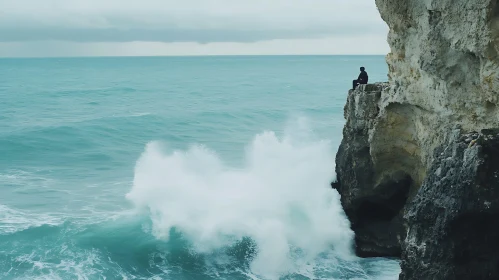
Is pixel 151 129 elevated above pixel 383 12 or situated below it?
below

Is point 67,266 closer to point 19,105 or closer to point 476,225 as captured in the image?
point 476,225

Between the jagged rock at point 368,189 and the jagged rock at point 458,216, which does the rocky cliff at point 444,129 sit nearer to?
the jagged rock at point 458,216

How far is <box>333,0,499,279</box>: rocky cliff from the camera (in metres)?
10.1

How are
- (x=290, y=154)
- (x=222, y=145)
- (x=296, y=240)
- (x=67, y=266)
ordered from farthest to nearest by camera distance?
(x=222, y=145), (x=290, y=154), (x=296, y=240), (x=67, y=266)

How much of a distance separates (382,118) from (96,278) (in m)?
8.26

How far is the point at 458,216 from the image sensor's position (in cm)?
1022

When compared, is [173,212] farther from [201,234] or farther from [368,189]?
[368,189]

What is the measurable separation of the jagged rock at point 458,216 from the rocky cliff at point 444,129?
0.7 inches

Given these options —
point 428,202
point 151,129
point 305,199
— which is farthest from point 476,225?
point 151,129

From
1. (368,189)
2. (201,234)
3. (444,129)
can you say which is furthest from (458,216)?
(201,234)

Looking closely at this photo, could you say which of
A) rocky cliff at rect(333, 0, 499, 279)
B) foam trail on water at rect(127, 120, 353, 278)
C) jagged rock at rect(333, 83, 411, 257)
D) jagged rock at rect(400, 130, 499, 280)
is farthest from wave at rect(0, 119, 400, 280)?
jagged rock at rect(400, 130, 499, 280)

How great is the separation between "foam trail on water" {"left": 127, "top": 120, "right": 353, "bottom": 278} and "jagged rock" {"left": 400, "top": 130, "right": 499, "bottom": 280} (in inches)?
189

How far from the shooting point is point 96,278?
564 inches

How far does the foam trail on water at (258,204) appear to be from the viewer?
16281 millimetres
